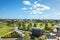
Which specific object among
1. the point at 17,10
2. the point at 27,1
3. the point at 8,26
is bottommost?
the point at 8,26

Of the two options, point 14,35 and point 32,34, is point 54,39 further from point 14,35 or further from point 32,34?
point 14,35

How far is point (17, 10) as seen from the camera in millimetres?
4609

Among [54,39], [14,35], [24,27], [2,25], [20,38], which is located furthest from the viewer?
[24,27]

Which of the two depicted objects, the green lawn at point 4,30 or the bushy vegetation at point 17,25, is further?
the bushy vegetation at point 17,25

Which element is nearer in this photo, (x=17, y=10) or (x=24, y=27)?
(x=17, y=10)

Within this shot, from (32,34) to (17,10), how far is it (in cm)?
123

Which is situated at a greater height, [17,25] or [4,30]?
[17,25]

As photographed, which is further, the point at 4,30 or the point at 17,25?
the point at 17,25

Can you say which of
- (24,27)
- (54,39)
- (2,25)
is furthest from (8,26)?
(54,39)

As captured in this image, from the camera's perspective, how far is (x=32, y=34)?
514 cm

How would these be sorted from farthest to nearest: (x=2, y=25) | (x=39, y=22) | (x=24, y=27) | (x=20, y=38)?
1. (x=39, y=22)
2. (x=24, y=27)
3. (x=2, y=25)
4. (x=20, y=38)

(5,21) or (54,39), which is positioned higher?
(5,21)

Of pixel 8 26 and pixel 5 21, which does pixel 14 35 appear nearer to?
pixel 8 26

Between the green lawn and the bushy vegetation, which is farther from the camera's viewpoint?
the bushy vegetation
